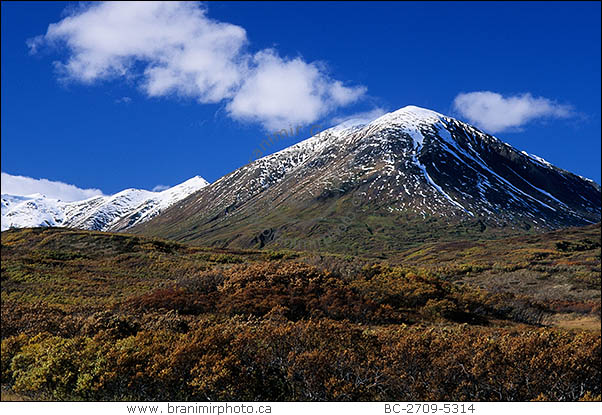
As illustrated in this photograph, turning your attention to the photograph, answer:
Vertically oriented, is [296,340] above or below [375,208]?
below

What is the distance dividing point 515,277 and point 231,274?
24.3 metres

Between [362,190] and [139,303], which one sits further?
[362,190]

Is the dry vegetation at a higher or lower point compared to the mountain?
lower

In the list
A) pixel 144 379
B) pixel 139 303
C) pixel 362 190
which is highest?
pixel 362 190

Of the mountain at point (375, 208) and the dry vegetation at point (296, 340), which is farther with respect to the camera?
the mountain at point (375, 208)

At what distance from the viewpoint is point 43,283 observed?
29.7 metres

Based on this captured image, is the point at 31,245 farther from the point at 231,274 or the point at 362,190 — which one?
the point at 362,190

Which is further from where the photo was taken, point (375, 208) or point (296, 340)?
point (375, 208)

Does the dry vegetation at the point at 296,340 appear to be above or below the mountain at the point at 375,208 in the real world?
below

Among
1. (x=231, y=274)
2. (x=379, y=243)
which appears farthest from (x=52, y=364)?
(x=379, y=243)

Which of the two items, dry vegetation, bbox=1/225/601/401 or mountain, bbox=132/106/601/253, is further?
mountain, bbox=132/106/601/253
